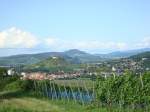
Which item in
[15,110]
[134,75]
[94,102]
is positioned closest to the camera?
[15,110]

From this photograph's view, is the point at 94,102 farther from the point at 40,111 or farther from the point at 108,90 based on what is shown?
the point at 40,111

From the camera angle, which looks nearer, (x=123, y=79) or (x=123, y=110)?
(x=123, y=110)

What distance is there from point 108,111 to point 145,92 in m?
3.35

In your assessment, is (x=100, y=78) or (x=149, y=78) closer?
(x=149, y=78)

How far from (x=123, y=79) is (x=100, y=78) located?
Answer: 5.12m

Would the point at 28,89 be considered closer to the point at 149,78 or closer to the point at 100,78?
the point at 100,78

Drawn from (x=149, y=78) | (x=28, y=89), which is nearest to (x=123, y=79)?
(x=149, y=78)

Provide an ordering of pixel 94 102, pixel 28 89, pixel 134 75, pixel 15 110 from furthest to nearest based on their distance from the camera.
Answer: pixel 28 89
pixel 94 102
pixel 134 75
pixel 15 110

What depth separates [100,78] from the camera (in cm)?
4656

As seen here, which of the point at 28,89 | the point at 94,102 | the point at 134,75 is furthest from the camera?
the point at 28,89

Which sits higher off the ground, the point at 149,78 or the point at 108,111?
the point at 149,78

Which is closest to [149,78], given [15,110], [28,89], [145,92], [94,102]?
[145,92]

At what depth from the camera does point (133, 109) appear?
36812 mm

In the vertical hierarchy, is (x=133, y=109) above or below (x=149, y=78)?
below
